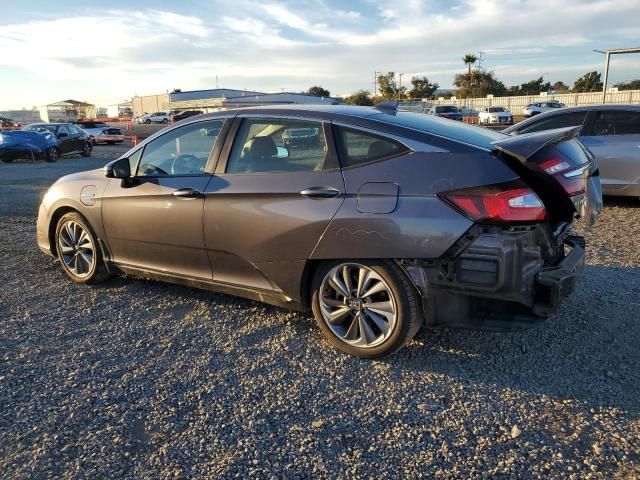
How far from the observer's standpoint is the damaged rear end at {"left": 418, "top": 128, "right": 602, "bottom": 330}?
2.96 m

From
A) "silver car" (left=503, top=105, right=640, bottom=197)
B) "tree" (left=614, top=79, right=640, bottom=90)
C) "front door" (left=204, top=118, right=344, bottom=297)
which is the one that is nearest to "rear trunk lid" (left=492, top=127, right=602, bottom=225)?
"front door" (left=204, top=118, right=344, bottom=297)

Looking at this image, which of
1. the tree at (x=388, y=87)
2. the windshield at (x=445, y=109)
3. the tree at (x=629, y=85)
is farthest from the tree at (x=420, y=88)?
the windshield at (x=445, y=109)

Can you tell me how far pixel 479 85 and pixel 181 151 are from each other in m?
81.3

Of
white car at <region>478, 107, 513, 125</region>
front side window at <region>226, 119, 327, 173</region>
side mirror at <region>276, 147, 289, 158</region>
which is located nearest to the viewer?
front side window at <region>226, 119, 327, 173</region>

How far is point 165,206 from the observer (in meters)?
4.18

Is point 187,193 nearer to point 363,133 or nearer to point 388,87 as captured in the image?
point 363,133

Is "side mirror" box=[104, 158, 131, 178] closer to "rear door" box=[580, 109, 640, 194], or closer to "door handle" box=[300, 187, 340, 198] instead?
"door handle" box=[300, 187, 340, 198]

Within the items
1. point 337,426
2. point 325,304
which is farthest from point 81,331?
point 337,426

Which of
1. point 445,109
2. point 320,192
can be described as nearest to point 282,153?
point 320,192

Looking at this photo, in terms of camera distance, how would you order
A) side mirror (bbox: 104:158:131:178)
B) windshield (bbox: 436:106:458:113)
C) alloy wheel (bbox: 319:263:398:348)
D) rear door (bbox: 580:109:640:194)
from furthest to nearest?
windshield (bbox: 436:106:458:113), rear door (bbox: 580:109:640:194), side mirror (bbox: 104:158:131:178), alloy wheel (bbox: 319:263:398:348)

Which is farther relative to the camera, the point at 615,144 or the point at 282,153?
the point at 615,144

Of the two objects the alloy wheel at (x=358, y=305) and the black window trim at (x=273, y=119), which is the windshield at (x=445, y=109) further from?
the alloy wheel at (x=358, y=305)

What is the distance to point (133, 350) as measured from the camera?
3.66 metres

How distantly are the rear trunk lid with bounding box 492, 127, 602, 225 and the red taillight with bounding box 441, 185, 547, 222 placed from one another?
145 millimetres
